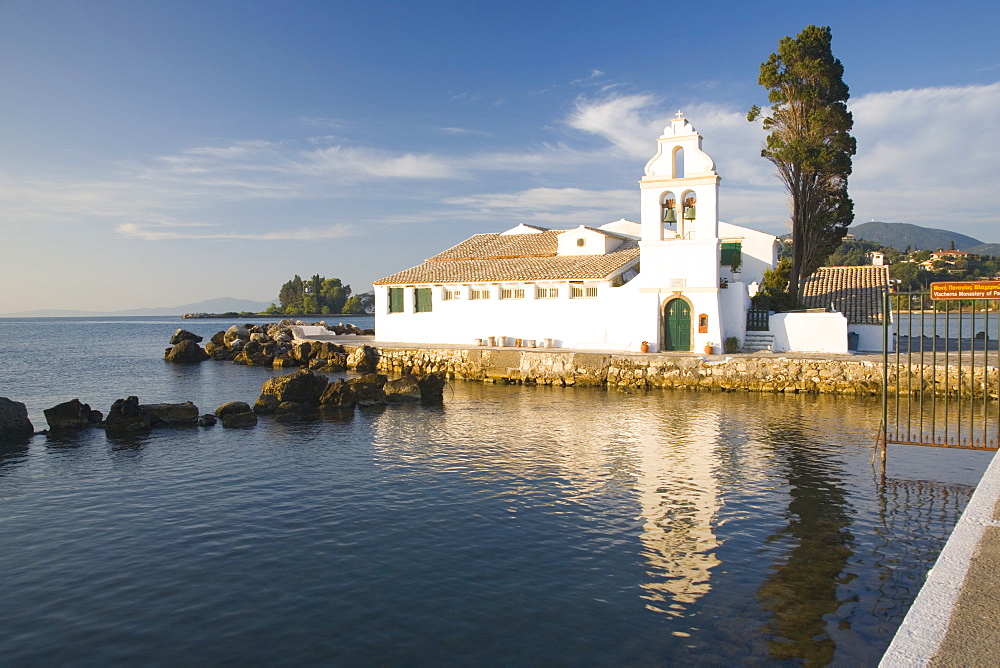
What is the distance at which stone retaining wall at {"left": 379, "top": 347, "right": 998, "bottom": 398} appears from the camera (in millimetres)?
23500

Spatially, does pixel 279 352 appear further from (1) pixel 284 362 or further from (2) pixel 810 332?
(2) pixel 810 332

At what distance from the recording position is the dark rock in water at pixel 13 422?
702 inches

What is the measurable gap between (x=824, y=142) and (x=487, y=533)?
95.7 feet

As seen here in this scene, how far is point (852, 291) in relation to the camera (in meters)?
35.9

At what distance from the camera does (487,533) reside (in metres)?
9.91

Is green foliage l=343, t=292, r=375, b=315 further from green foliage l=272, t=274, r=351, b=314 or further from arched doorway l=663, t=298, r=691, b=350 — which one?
arched doorway l=663, t=298, r=691, b=350

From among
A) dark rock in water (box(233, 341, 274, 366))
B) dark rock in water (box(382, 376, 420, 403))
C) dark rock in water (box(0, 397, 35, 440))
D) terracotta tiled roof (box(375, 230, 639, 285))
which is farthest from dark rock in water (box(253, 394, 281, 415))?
dark rock in water (box(233, 341, 274, 366))

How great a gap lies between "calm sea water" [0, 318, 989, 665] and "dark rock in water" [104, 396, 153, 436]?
2.60 feet

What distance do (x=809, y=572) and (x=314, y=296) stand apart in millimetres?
148524

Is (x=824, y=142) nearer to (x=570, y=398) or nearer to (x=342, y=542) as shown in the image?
(x=570, y=398)

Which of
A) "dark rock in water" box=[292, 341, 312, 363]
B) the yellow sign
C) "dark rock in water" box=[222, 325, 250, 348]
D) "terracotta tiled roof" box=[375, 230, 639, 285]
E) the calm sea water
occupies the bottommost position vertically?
the calm sea water

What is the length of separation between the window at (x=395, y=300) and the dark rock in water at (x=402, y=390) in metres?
13.6

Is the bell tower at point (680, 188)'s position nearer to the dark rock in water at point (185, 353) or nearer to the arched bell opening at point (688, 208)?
the arched bell opening at point (688, 208)

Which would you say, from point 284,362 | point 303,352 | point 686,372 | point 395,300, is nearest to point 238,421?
point 686,372
